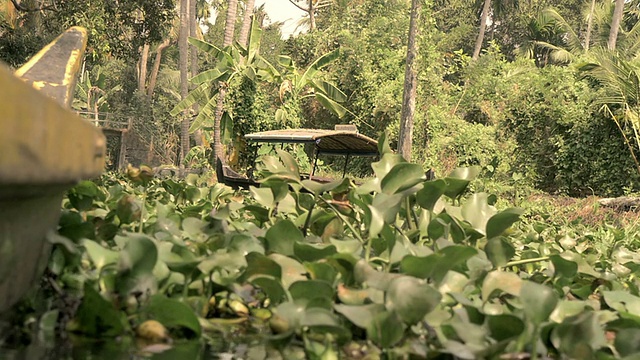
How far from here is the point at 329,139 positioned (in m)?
12.8

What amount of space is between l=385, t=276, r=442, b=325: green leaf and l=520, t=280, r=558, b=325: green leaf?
0.32ft

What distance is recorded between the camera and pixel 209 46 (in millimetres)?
A: 15477

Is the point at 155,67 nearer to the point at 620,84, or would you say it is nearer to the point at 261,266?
the point at 620,84

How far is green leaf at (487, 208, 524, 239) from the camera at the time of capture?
1.16 meters

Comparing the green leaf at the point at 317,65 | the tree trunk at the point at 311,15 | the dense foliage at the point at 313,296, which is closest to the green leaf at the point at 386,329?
the dense foliage at the point at 313,296

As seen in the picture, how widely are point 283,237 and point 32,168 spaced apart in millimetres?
588

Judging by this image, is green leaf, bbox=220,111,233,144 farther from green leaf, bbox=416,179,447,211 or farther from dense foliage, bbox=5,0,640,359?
green leaf, bbox=416,179,447,211

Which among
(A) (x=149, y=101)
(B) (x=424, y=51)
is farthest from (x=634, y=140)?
(A) (x=149, y=101)

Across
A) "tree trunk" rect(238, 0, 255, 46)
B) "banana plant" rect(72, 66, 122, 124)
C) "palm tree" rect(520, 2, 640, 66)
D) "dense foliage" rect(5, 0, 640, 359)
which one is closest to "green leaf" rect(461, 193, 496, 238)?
"dense foliage" rect(5, 0, 640, 359)

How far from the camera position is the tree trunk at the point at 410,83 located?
42.2ft

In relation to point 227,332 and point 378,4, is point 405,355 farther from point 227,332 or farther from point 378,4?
point 378,4

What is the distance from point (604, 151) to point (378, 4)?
357 inches

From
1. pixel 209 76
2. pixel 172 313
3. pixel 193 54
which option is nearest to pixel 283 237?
pixel 172 313

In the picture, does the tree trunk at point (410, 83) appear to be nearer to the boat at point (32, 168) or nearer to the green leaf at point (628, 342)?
the green leaf at point (628, 342)
